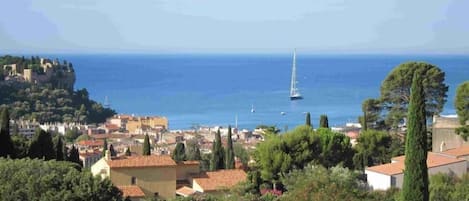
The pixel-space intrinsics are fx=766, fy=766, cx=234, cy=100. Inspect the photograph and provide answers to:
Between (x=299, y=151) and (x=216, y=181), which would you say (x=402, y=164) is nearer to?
(x=299, y=151)

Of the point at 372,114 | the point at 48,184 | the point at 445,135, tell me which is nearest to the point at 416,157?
the point at 48,184

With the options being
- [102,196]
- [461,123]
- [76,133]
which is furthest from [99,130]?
[102,196]

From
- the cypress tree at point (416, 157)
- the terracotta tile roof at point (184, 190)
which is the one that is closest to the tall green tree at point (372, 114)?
the terracotta tile roof at point (184, 190)

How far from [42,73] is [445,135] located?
57.8 meters

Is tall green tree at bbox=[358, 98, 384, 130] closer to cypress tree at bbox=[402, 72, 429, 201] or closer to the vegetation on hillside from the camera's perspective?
cypress tree at bbox=[402, 72, 429, 201]

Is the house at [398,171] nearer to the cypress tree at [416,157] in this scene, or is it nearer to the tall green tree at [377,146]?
the tall green tree at [377,146]

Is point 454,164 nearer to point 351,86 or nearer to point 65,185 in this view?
point 65,185

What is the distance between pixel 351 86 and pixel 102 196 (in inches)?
3671

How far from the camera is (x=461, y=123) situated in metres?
20.8

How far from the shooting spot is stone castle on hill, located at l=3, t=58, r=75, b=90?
233ft

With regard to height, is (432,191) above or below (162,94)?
above

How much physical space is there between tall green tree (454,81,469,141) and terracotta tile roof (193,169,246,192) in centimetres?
606

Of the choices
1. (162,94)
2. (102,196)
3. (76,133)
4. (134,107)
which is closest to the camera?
(102,196)

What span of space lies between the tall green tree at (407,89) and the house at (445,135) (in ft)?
3.22
